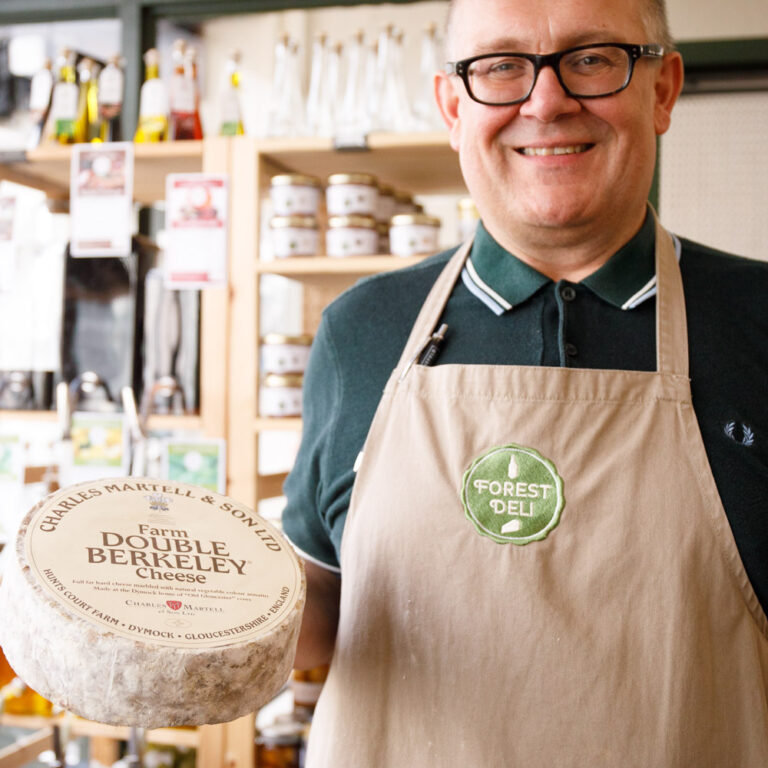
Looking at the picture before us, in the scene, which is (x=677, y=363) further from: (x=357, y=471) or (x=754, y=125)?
(x=754, y=125)

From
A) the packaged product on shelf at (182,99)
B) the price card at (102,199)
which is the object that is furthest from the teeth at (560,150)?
the packaged product on shelf at (182,99)

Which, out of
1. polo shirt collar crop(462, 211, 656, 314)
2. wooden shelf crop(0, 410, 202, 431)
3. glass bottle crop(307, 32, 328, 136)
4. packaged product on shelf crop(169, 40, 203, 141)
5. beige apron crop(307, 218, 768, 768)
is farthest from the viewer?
glass bottle crop(307, 32, 328, 136)

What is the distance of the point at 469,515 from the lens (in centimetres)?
101

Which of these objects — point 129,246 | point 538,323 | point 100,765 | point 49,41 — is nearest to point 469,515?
point 538,323

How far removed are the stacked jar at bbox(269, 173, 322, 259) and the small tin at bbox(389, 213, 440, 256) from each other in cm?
19

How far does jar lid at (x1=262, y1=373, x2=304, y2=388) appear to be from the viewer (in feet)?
6.73

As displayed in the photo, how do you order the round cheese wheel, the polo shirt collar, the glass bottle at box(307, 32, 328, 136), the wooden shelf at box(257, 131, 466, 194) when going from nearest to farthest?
the round cheese wheel, the polo shirt collar, the wooden shelf at box(257, 131, 466, 194), the glass bottle at box(307, 32, 328, 136)

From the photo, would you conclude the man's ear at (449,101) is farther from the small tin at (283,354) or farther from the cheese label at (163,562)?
the small tin at (283,354)

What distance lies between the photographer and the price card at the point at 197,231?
2.08 meters

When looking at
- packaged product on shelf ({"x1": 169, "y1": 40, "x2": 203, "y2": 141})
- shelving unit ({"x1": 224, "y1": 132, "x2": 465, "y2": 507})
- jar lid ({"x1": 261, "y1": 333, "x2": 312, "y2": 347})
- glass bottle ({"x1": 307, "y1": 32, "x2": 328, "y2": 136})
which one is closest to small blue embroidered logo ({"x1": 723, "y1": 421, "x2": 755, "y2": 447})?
shelving unit ({"x1": 224, "y1": 132, "x2": 465, "y2": 507})

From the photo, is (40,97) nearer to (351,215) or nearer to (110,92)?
(110,92)

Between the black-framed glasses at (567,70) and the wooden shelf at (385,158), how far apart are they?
930 millimetres

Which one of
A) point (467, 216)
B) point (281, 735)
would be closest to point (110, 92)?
point (467, 216)

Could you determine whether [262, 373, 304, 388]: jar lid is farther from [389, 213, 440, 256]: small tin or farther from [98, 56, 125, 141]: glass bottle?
[98, 56, 125, 141]: glass bottle
